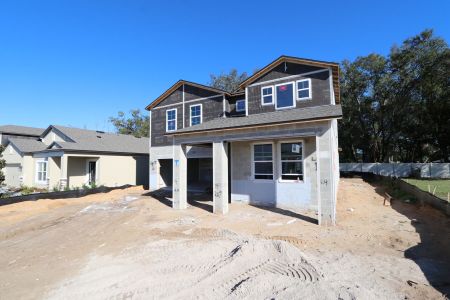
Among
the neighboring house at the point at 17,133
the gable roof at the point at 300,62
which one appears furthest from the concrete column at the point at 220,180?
the neighboring house at the point at 17,133

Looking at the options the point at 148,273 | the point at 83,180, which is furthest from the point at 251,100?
the point at 83,180

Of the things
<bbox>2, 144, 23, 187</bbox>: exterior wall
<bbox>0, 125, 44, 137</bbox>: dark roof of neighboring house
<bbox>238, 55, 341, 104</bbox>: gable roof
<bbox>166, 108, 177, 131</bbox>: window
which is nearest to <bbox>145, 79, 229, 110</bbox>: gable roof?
<bbox>166, 108, 177, 131</bbox>: window

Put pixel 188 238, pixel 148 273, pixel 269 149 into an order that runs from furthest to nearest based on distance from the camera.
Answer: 1. pixel 269 149
2. pixel 188 238
3. pixel 148 273

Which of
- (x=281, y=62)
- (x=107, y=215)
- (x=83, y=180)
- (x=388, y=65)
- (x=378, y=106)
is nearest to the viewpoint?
(x=107, y=215)

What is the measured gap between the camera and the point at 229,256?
610cm

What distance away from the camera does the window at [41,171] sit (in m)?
21.6

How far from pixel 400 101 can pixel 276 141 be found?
81.7 feet

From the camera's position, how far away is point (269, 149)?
12.9m

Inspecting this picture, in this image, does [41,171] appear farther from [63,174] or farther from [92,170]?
[63,174]

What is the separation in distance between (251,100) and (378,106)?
81.4 feet

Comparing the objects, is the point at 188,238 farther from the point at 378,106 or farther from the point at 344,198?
the point at 378,106

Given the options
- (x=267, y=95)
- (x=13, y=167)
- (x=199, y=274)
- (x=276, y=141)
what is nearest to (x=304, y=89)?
(x=267, y=95)

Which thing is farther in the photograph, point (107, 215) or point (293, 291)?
point (107, 215)

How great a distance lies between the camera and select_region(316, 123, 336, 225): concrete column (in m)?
8.83
